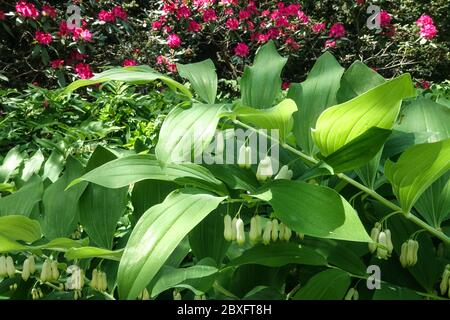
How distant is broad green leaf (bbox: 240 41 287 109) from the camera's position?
2.53 ft

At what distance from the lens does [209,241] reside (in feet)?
2.34

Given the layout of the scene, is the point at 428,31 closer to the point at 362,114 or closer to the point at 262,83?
the point at 262,83

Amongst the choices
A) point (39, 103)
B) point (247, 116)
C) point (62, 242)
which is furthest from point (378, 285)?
point (39, 103)

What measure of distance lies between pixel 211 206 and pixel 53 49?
3.89m

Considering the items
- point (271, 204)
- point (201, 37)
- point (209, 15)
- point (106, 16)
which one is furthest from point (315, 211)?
point (201, 37)

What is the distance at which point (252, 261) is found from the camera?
67 centimetres

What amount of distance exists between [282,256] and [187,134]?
0.19 m

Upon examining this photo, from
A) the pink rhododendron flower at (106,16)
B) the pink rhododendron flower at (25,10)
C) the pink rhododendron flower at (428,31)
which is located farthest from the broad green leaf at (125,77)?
the pink rhododendron flower at (428,31)

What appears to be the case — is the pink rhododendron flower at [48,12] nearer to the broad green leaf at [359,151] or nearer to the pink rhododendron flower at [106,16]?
the pink rhododendron flower at [106,16]

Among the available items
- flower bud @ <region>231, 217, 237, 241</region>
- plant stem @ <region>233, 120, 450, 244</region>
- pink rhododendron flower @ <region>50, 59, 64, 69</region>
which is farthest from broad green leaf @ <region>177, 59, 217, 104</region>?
pink rhododendron flower @ <region>50, 59, 64, 69</region>

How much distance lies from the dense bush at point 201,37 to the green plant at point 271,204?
348 cm

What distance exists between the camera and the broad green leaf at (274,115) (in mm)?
658

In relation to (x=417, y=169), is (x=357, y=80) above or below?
above

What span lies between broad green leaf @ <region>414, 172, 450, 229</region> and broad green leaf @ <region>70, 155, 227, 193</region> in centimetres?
26
